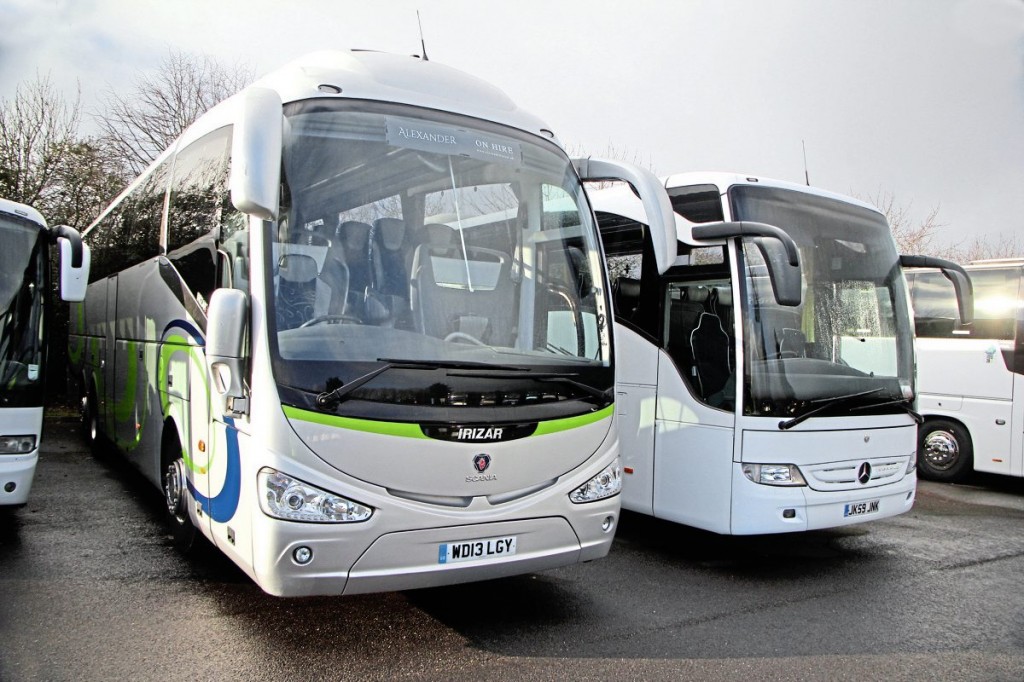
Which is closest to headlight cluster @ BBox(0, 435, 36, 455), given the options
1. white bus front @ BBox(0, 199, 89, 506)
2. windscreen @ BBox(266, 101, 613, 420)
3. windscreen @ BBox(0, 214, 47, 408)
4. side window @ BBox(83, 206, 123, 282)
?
white bus front @ BBox(0, 199, 89, 506)

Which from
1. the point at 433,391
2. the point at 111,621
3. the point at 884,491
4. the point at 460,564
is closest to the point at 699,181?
the point at 884,491

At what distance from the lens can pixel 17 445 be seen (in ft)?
19.7

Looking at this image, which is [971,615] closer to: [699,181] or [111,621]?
[699,181]

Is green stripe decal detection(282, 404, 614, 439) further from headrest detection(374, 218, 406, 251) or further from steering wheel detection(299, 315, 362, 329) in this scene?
headrest detection(374, 218, 406, 251)

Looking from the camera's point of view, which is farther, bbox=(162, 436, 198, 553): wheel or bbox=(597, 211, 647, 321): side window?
bbox=(597, 211, 647, 321): side window

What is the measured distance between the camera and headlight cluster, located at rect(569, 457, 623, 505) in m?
4.98

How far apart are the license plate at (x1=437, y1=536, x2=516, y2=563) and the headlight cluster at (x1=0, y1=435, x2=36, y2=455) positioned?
3572 mm

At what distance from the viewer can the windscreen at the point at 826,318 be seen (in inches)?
242

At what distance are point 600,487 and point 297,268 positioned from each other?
2.24 meters

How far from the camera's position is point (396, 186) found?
Result: 4.82m

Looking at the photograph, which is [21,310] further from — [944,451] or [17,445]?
[944,451]

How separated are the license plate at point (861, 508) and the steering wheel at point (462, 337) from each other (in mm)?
3458

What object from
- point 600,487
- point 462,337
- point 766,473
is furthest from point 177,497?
point 766,473

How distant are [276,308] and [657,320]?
353 centimetres
